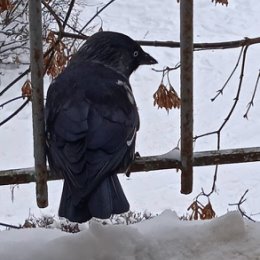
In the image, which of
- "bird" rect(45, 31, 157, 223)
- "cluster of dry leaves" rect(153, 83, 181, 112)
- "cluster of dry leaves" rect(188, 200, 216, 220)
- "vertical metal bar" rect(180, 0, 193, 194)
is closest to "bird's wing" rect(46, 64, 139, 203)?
"bird" rect(45, 31, 157, 223)

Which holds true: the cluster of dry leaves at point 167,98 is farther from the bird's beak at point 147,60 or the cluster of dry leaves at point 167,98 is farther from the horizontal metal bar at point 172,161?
the horizontal metal bar at point 172,161

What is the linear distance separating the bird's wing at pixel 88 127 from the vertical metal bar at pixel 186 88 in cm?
11

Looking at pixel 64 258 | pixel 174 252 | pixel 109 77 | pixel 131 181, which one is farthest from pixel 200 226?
pixel 131 181

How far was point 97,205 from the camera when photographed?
1.04 metres

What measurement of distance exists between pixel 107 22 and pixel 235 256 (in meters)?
7.28

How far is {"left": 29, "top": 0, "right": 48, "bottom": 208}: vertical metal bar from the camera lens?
1.07 meters

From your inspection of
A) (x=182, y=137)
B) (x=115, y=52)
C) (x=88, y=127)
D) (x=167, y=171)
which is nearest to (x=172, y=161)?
(x=182, y=137)

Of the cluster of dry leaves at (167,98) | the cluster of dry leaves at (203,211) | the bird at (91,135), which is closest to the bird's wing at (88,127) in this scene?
the bird at (91,135)

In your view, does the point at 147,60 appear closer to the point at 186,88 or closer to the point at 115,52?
the point at 115,52

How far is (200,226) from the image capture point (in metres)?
1.08

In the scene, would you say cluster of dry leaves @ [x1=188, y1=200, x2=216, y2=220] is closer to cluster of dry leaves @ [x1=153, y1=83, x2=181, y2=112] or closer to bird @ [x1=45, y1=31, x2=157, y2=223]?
cluster of dry leaves @ [x1=153, y1=83, x2=181, y2=112]

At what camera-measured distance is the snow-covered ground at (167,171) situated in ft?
3.43

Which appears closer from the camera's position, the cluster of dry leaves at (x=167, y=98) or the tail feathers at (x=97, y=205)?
the tail feathers at (x=97, y=205)

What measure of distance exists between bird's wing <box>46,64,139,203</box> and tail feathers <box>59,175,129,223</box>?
12 millimetres
